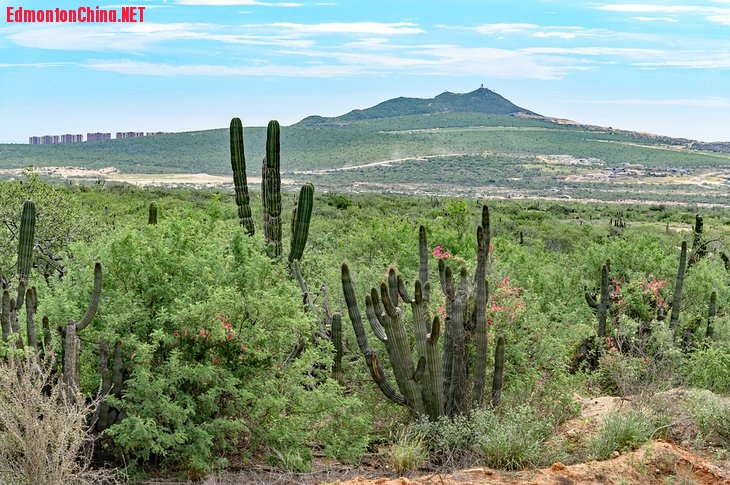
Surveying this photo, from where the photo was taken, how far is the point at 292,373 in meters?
9.95

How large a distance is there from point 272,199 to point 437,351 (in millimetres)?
5494

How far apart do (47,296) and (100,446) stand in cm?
193

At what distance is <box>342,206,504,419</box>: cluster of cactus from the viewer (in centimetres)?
1066

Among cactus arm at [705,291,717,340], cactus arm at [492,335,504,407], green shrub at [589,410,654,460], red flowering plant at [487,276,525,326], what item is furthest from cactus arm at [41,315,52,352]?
cactus arm at [705,291,717,340]

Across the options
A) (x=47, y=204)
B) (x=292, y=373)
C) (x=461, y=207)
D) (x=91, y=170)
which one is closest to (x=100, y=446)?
(x=292, y=373)

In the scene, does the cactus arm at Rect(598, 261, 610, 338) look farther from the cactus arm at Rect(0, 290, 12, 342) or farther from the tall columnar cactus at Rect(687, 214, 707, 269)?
the cactus arm at Rect(0, 290, 12, 342)

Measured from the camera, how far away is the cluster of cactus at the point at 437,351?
10.7m

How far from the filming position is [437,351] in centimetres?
1064

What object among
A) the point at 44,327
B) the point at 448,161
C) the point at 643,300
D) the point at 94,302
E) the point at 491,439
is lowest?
the point at 643,300

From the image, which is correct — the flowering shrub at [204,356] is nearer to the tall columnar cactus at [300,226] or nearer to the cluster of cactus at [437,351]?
the cluster of cactus at [437,351]

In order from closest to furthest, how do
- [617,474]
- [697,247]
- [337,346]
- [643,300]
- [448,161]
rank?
1. [617,474]
2. [337,346]
3. [643,300]
4. [697,247]
5. [448,161]

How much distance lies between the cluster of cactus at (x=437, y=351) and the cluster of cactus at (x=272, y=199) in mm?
3492

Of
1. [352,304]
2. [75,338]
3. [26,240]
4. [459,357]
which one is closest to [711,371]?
[459,357]

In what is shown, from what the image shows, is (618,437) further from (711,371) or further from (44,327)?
(711,371)
